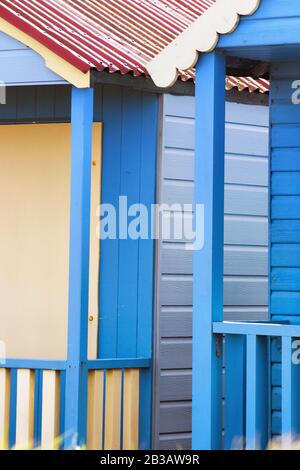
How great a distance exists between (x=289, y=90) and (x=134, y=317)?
227cm

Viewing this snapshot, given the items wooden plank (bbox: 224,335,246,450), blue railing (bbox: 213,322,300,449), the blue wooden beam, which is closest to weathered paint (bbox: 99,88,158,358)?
blue railing (bbox: 213,322,300,449)

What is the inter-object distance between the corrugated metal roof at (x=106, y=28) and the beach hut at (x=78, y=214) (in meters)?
0.02

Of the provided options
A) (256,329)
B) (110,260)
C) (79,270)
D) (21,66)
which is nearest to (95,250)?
(110,260)

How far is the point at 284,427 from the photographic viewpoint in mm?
6512

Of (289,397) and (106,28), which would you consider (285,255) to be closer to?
(289,397)

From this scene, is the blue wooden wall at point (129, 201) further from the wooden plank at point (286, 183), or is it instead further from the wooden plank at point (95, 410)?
the wooden plank at point (286, 183)

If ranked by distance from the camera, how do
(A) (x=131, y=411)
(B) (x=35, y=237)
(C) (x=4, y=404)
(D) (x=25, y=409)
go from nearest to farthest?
(D) (x=25, y=409) → (C) (x=4, y=404) → (A) (x=131, y=411) → (B) (x=35, y=237)

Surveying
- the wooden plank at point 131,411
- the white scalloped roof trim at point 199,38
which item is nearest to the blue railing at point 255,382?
the wooden plank at point 131,411

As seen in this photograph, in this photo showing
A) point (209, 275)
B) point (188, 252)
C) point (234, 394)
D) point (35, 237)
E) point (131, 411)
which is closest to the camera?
point (209, 275)

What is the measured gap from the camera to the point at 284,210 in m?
7.63

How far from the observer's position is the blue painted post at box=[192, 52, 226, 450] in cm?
678

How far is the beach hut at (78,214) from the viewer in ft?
26.0

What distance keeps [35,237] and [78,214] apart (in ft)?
4.72
